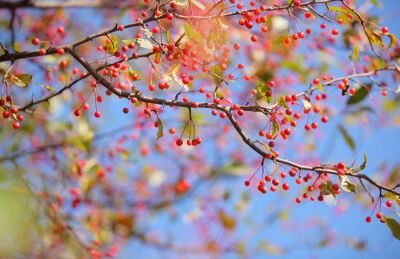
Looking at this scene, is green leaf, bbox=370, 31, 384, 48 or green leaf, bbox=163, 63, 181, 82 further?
green leaf, bbox=370, 31, 384, 48

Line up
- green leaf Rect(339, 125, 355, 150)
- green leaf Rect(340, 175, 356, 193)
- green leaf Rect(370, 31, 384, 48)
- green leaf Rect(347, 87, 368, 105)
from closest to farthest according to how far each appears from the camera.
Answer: green leaf Rect(340, 175, 356, 193)
green leaf Rect(370, 31, 384, 48)
green leaf Rect(347, 87, 368, 105)
green leaf Rect(339, 125, 355, 150)

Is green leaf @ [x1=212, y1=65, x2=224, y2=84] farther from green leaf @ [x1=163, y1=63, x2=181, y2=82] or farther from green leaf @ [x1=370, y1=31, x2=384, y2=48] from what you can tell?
green leaf @ [x1=370, y1=31, x2=384, y2=48]

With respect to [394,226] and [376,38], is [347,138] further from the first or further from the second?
[394,226]

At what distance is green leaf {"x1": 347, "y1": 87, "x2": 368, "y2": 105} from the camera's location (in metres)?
2.35

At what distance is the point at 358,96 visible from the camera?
2408mm

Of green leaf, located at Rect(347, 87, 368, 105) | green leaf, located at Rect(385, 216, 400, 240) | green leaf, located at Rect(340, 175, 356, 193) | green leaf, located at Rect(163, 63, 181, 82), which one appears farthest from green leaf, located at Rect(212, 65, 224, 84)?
green leaf, located at Rect(347, 87, 368, 105)

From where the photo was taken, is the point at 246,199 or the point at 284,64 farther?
the point at 246,199

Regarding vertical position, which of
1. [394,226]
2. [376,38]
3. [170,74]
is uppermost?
[376,38]

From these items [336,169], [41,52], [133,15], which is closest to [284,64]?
[133,15]

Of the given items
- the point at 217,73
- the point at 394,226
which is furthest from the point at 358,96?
the point at 217,73

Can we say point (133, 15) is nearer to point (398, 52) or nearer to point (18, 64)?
point (18, 64)

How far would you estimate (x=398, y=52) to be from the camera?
105 inches

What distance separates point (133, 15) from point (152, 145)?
1612 millimetres

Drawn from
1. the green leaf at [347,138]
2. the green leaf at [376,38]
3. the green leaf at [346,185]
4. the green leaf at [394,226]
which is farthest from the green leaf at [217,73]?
the green leaf at [347,138]
